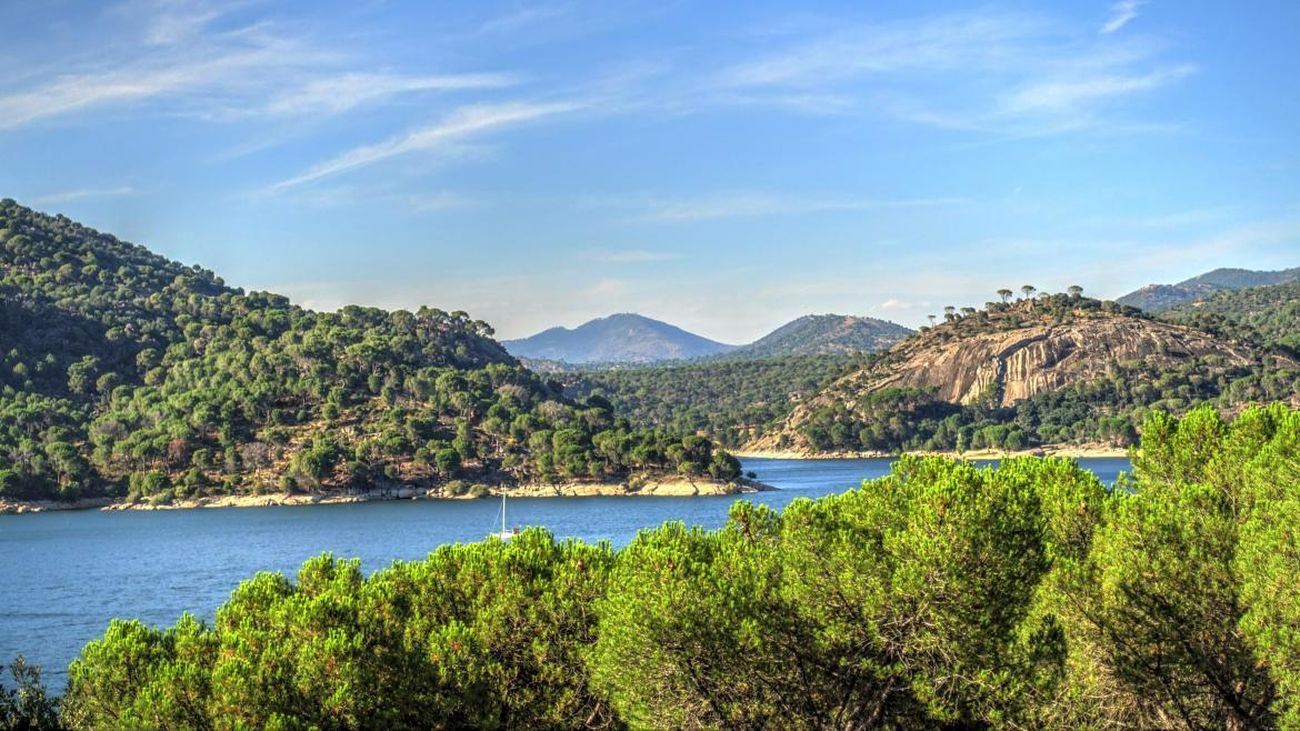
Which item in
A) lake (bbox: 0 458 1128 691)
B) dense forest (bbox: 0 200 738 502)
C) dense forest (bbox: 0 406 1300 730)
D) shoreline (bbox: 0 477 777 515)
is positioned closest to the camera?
dense forest (bbox: 0 406 1300 730)

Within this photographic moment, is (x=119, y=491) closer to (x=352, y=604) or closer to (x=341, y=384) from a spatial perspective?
(x=341, y=384)

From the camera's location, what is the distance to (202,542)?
10169cm

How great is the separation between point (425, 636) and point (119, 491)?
419 ft

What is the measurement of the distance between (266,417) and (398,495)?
81.5ft

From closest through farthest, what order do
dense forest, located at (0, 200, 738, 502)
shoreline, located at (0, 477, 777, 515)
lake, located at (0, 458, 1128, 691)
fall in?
lake, located at (0, 458, 1128, 691) < shoreline, located at (0, 477, 777, 515) < dense forest, located at (0, 200, 738, 502)

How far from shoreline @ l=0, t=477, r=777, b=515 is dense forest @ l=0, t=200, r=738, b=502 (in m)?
1.28

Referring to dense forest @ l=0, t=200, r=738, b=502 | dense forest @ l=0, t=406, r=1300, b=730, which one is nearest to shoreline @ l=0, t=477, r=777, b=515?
dense forest @ l=0, t=200, r=738, b=502

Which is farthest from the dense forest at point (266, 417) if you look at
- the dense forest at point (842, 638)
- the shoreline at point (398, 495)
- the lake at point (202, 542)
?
the dense forest at point (842, 638)

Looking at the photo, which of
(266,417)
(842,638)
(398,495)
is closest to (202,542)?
(398,495)

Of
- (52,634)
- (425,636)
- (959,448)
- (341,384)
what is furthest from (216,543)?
(959,448)

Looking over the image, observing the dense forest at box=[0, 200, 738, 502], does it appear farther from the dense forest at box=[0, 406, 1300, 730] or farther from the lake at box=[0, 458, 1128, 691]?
the dense forest at box=[0, 406, 1300, 730]

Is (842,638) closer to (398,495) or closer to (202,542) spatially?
(202,542)

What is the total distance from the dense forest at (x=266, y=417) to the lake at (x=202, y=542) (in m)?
6.62

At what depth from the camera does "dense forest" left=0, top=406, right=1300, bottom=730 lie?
72.5ft
